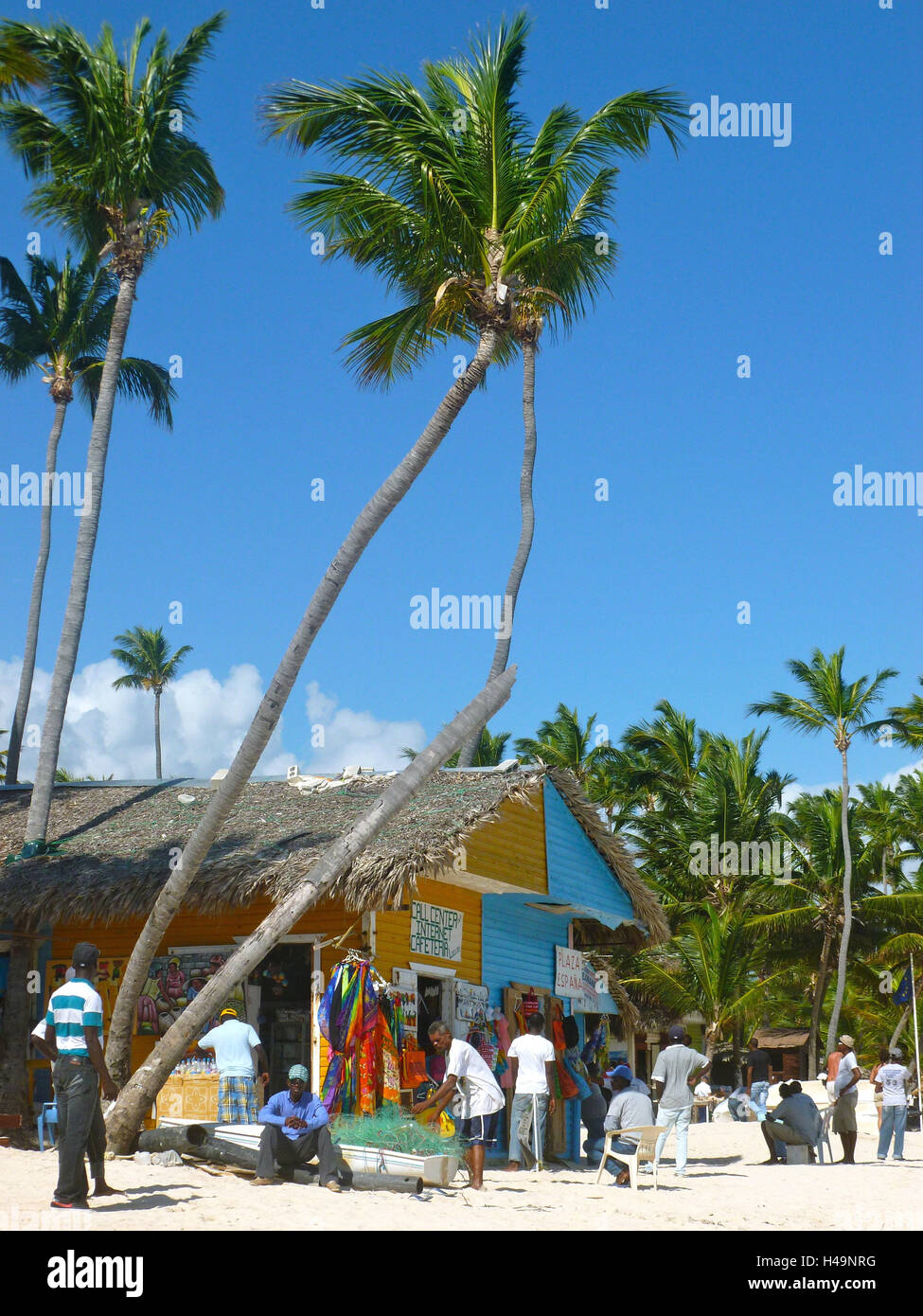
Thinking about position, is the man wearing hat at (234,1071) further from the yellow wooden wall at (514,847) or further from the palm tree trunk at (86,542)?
the palm tree trunk at (86,542)

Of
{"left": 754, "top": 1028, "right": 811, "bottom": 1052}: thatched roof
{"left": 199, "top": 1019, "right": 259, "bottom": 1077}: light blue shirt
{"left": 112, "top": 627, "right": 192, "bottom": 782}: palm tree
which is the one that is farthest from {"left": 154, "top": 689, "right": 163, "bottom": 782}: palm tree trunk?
{"left": 199, "top": 1019, "right": 259, "bottom": 1077}: light blue shirt

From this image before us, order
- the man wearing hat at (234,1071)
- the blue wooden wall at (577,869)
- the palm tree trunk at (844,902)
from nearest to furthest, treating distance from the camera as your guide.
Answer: the man wearing hat at (234,1071) < the blue wooden wall at (577,869) < the palm tree trunk at (844,902)

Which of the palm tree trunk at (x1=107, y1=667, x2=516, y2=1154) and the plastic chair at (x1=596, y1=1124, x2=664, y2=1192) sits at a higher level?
the palm tree trunk at (x1=107, y1=667, x2=516, y2=1154)

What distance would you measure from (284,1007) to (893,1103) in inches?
314

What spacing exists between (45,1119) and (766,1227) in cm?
639

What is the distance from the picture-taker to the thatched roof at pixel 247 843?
43.2 ft

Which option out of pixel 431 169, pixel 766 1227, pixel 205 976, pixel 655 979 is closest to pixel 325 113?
pixel 431 169

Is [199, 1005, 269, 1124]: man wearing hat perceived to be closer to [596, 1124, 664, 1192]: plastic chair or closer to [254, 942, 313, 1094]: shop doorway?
[254, 942, 313, 1094]: shop doorway

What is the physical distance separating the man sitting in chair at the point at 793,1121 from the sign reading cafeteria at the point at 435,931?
4069 mm

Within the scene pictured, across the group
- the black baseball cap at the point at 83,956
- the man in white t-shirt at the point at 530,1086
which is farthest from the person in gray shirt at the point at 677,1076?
the black baseball cap at the point at 83,956

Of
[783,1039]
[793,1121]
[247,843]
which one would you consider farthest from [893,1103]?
[783,1039]

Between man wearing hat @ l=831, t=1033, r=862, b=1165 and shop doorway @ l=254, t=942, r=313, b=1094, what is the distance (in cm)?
659

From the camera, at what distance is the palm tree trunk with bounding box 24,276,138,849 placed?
16.3 m
